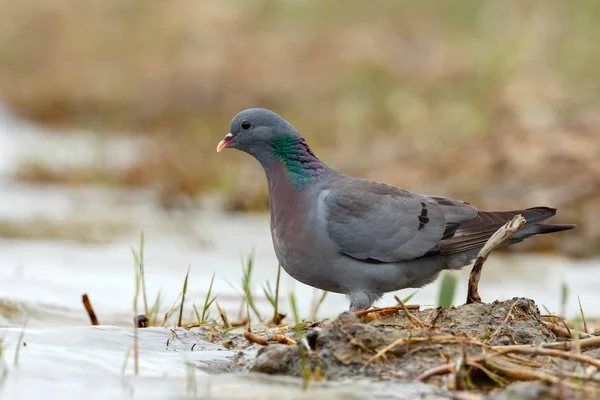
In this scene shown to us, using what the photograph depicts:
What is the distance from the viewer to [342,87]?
17.0 meters

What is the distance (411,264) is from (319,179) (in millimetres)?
644

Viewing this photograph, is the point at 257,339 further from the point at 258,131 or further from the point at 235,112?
the point at 235,112

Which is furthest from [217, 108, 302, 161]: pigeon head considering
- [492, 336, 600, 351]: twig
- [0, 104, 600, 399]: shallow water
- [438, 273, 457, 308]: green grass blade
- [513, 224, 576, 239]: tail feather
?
[492, 336, 600, 351]: twig

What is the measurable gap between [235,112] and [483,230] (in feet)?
38.6

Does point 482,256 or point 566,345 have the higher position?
point 482,256

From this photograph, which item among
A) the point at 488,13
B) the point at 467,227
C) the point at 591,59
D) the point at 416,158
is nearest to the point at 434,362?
the point at 467,227

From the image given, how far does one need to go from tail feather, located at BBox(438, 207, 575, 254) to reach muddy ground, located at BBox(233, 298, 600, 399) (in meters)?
1.01

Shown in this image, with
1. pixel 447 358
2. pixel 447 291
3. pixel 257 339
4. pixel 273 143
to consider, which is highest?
pixel 273 143

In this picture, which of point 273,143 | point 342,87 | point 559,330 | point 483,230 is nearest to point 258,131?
point 273,143

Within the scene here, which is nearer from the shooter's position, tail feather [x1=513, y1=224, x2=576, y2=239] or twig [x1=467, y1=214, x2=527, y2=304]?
twig [x1=467, y1=214, x2=527, y2=304]

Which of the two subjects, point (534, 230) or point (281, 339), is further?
point (534, 230)

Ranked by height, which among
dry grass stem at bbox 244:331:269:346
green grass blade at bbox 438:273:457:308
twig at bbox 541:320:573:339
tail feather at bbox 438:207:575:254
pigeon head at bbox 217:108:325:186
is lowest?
dry grass stem at bbox 244:331:269:346

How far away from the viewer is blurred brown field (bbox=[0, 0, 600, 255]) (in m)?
10.8

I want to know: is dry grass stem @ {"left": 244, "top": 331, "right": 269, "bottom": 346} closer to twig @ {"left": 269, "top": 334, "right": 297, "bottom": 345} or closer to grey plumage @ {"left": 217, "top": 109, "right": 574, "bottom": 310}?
twig @ {"left": 269, "top": 334, "right": 297, "bottom": 345}
